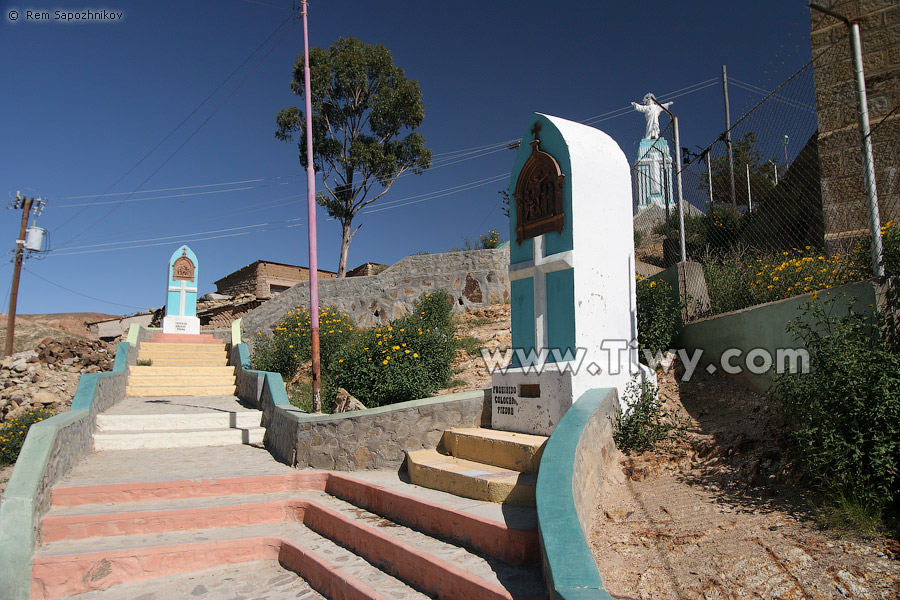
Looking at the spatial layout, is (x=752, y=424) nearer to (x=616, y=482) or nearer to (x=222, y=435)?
(x=616, y=482)

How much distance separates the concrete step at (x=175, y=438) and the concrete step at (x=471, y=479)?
3598 millimetres

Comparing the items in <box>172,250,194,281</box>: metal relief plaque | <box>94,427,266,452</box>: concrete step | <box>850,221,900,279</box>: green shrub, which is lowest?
<box>94,427,266,452</box>: concrete step

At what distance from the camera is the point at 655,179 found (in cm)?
1055

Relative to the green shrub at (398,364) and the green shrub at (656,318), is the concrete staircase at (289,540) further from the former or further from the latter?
the green shrub at (656,318)

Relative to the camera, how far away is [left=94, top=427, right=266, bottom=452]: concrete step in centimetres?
754

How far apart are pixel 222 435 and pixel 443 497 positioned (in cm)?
481

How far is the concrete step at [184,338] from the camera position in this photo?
14.2 metres

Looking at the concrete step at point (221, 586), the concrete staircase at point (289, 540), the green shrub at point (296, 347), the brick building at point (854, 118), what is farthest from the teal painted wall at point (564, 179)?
the green shrub at point (296, 347)

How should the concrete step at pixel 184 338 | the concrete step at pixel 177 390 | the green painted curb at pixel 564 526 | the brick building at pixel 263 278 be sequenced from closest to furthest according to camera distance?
1. the green painted curb at pixel 564 526
2. the concrete step at pixel 177 390
3. the concrete step at pixel 184 338
4. the brick building at pixel 263 278

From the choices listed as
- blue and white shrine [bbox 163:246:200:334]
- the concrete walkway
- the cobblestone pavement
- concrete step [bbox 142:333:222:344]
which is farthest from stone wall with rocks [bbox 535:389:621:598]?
blue and white shrine [bbox 163:246:200:334]

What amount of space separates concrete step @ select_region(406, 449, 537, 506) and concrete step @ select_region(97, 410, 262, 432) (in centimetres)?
398

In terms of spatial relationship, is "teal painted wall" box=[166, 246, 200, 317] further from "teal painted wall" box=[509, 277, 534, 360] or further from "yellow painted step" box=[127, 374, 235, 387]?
"teal painted wall" box=[509, 277, 534, 360]

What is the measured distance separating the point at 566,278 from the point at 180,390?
855 centimetres

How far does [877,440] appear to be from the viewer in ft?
10.3
